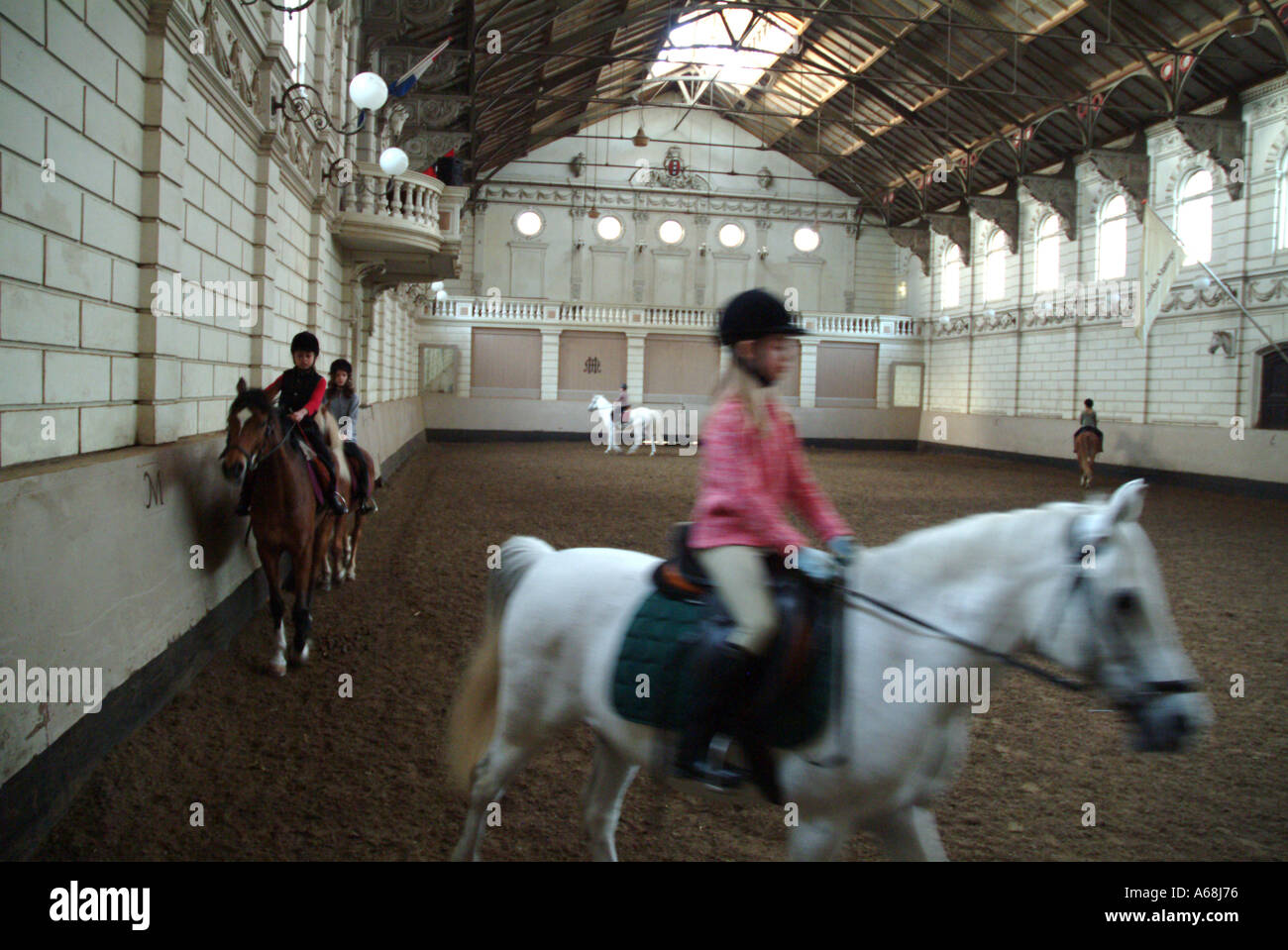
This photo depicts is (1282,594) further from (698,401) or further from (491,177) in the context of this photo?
(491,177)

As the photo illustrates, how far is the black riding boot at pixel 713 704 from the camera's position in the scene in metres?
2.52

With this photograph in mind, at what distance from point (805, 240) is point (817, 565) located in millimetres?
35070

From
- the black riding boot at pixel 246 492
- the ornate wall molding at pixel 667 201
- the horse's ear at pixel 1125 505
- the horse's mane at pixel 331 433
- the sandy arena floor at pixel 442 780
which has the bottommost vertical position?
the sandy arena floor at pixel 442 780

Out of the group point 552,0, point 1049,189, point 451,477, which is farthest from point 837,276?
point 451,477

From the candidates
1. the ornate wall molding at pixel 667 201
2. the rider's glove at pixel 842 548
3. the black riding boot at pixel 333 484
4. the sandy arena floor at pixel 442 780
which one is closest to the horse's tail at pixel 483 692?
the sandy arena floor at pixel 442 780

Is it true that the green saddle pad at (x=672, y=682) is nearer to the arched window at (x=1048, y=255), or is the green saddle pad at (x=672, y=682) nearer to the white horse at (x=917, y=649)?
the white horse at (x=917, y=649)

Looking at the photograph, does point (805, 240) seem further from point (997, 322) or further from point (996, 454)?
point (996, 454)

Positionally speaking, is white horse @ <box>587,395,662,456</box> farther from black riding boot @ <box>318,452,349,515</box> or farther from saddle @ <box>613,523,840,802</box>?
saddle @ <box>613,523,840,802</box>

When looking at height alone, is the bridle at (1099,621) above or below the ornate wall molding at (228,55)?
below

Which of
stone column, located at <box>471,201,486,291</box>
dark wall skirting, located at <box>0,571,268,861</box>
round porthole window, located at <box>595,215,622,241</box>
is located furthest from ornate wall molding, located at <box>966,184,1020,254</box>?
dark wall skirting, located at <box>0,571,268,861</box>

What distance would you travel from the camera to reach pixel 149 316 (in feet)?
18.4

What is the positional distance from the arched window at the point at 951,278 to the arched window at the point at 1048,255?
184 inches

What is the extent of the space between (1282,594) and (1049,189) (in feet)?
61.4

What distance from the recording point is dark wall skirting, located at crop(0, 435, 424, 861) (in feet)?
11.0
